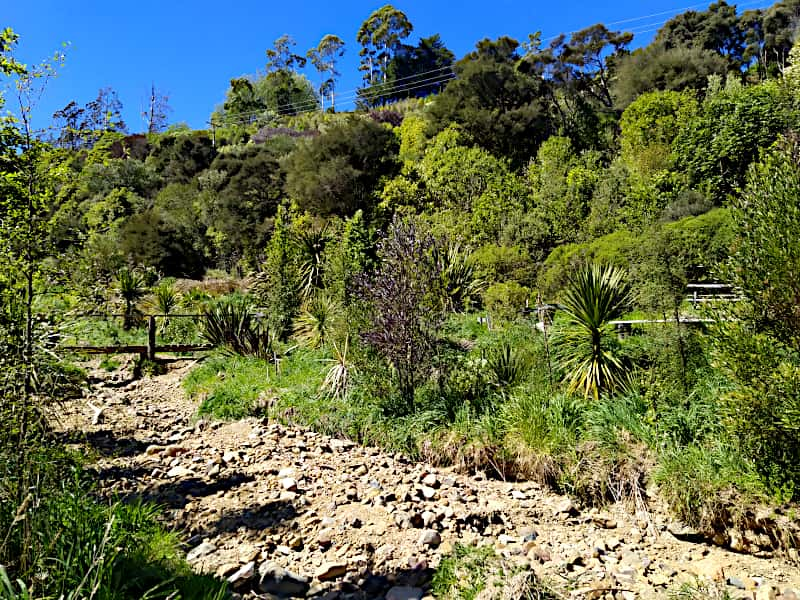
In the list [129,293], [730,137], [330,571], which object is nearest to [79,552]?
[330,571]

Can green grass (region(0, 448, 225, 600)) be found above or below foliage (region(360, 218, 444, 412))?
below

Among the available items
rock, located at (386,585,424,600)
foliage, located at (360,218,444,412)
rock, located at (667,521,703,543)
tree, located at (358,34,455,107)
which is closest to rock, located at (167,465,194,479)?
foliage, located at (360,218,444,412)

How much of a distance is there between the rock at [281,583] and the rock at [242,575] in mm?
61

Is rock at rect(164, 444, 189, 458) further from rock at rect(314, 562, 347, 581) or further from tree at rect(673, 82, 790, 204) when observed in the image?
tree at rect(673, 82, 790, 204)

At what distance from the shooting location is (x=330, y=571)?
140 inches

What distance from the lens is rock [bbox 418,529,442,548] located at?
3.89 meters

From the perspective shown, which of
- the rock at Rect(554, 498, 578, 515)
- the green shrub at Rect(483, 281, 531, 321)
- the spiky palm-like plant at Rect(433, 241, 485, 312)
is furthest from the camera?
the spiky palm-like plant at Rect(433, 241, 485, 312)

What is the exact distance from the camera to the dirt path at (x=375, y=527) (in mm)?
3482

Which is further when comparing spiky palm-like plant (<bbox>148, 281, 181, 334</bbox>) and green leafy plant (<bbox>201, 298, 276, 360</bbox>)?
spiky palm-like plant (<bbox>148, 281, 181, 334</bbox>)

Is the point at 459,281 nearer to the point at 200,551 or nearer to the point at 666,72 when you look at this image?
the point at 200,551

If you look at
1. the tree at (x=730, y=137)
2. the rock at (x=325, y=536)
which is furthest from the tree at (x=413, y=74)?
the rock at (x=325, y=536)

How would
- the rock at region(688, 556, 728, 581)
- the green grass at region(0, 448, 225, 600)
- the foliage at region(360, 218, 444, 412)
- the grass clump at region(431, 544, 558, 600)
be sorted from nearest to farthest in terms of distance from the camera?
the green grass at region(0, 448, 225, 600) → the grass clump at region(431, 544, 558, 600) → the rock at region(688, 556, 728, 581) → the foliage at region(360, 218, 444, 412)

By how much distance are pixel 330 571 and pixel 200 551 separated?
102cm

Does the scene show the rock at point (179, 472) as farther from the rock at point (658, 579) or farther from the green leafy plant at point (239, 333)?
the rock at point (658, 579)
